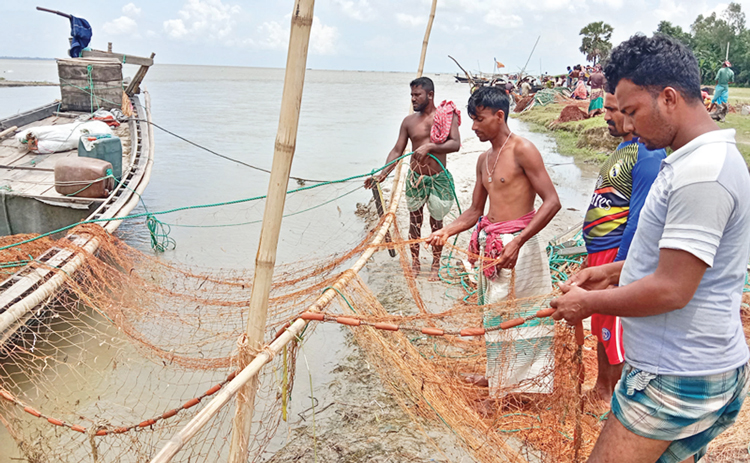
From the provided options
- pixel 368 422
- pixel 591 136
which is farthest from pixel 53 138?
pixel 591 136

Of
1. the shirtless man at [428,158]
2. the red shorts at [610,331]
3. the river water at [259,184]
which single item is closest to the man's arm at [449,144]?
the shirtless man at [428,158]

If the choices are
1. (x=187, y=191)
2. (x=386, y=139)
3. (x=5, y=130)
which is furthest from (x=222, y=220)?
(x=386, y=139)

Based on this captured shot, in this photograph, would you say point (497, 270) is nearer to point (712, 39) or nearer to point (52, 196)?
point (52, 196)

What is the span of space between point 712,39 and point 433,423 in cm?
4931

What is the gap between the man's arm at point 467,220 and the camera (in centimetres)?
305

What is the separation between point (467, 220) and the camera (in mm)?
3131

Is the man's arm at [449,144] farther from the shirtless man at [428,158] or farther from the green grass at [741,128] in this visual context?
the green grass at [741,128]

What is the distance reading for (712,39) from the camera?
4119 cm

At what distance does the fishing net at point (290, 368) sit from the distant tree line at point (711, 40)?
2770cm

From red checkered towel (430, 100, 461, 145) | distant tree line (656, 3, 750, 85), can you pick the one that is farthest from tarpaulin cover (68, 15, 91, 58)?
distant tree line (656, 3, 750, 85)

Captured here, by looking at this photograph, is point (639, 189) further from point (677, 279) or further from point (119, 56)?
point (119, 56)

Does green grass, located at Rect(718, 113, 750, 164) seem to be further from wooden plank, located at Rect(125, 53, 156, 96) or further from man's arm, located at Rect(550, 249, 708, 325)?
wooden plank, located at Rect(125, 53, 156, 96)

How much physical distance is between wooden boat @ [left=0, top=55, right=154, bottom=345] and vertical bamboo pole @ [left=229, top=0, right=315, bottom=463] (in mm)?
1722

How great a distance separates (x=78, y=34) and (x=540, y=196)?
11421mm
